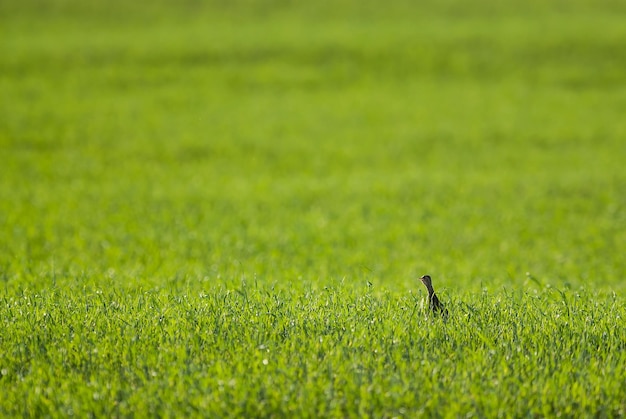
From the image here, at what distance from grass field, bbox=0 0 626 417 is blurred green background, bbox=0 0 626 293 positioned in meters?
0.12

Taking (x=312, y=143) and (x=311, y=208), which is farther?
(x=312, y=143)

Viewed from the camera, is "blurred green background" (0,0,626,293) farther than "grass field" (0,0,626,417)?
Yes

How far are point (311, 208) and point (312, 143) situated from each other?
7.79 metres

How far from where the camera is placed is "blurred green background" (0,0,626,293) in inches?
476

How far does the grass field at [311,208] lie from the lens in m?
4.48

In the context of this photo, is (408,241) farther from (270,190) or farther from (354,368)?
(354,368)

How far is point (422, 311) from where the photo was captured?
17.8 ft

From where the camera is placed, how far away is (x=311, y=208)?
16.0m

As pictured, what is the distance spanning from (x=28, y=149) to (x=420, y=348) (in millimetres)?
19977

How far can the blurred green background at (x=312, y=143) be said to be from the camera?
12078 millimetres

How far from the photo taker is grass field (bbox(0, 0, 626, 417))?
448 cm

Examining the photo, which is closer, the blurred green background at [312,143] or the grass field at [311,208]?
the grass field at [311,208]

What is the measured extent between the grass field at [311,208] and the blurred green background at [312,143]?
12 centimetres

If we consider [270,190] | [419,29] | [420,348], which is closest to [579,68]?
[419,29]
